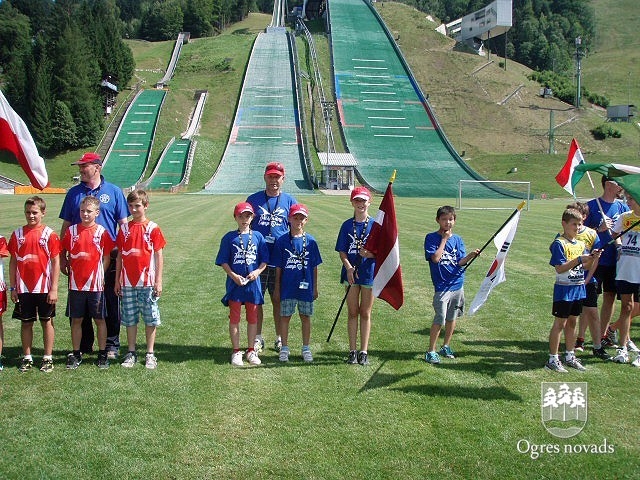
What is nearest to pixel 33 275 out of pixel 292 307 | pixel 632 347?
pixel 292 307

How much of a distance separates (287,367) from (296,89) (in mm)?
A: 63175

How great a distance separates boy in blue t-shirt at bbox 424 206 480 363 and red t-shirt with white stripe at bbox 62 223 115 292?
3698 millimetres

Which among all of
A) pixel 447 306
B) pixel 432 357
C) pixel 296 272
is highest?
pixel 296 272

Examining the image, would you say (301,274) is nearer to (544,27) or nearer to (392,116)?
(392,116)

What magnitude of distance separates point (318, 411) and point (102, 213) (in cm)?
338

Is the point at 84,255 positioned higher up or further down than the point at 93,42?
further down

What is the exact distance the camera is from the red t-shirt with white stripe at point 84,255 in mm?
6133

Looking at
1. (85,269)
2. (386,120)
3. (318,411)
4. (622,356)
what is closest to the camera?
(318,411)

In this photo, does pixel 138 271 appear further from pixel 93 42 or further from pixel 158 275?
pixel 93 42

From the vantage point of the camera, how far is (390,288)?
6.20m

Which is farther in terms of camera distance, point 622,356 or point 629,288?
point 629,288

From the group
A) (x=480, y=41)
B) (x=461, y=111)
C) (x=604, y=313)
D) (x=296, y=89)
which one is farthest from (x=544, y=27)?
(x=604, y=313)

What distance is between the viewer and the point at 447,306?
21.7 feet

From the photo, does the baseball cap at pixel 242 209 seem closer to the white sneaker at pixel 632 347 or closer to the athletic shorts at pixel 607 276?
the athletic shorts at pixel 607 276
